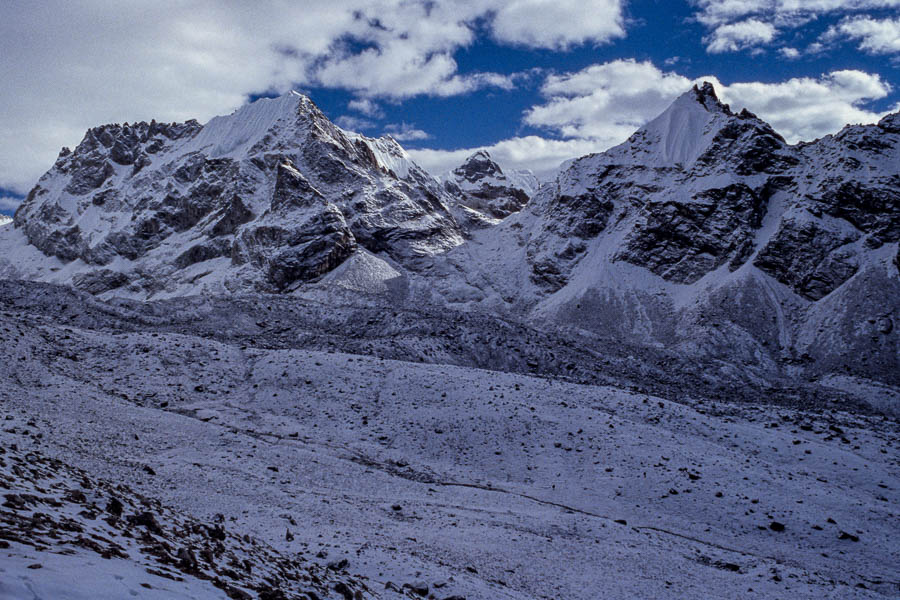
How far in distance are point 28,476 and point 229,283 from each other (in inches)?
4340

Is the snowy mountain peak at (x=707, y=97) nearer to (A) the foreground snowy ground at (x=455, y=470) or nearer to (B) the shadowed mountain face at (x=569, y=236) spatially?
(B) the shadowed mountain face at (x=569, y=236)

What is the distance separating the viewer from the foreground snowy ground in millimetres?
15156

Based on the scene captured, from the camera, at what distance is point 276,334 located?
1921 inches

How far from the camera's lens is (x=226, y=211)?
137250 mm

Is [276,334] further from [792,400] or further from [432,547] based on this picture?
[792,400]

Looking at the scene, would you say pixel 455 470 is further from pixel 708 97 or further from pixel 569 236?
pixel 708 97

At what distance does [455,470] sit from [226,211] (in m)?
131

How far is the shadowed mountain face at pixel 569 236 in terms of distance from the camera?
8269 centimetres

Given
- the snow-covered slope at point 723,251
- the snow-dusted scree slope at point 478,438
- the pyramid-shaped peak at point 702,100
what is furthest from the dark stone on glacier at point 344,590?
the pyramid-shaped peak at point 702,100

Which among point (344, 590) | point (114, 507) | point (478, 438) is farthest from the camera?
point (478, 438)

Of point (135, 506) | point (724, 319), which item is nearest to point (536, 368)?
point (135, 506)

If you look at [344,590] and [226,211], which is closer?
[344,590]

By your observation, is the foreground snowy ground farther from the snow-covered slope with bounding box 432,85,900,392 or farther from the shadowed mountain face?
the snow-covered slope with bounding box 432,85,900,392

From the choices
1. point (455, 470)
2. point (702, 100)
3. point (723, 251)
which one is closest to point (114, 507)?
point (455, 470)
